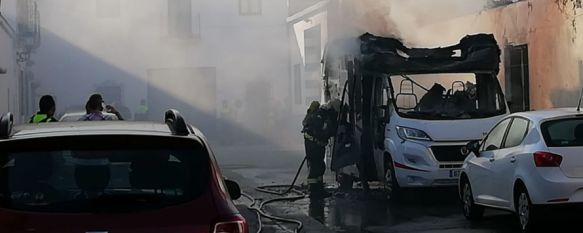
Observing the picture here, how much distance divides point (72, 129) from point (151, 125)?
51cm

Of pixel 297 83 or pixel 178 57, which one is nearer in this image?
pixel 178 57

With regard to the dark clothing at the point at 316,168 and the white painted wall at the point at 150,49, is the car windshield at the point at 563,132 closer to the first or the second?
the dark clothing at the point at 316,168

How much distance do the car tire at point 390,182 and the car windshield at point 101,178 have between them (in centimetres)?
836

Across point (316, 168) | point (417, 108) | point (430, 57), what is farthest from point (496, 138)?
point (316, 168)

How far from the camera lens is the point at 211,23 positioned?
31406 millimetres

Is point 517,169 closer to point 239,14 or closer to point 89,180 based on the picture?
point 89,180

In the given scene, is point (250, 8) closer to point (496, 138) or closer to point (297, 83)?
point (297, 83)

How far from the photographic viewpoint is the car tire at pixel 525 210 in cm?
940

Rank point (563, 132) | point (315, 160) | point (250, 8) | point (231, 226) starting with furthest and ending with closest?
point (250, 8)
point (315, 160)
point (563, 132)
point (231, 226)

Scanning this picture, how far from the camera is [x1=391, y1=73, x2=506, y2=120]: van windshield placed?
13.3m

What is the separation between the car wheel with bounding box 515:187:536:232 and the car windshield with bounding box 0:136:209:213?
16.8 feet

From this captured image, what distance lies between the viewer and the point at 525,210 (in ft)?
31.4

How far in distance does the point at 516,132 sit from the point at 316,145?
527 centimetres

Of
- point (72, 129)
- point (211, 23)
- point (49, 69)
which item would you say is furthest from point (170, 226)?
point (49, 69)
